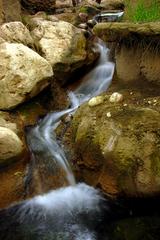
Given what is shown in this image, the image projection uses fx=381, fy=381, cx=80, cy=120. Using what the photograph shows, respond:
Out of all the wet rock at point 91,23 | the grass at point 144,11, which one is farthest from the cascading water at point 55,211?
the wet rock at point 91,23

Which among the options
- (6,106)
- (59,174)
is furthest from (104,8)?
(59,174)

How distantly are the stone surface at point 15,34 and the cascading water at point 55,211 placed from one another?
5.97ft

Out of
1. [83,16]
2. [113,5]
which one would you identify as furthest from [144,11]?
[113,5]

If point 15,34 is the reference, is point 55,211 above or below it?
below

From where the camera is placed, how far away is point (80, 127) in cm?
508

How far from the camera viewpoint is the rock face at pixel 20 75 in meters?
5.84

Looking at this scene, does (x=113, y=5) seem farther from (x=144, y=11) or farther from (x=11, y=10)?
(x=144, y=11)

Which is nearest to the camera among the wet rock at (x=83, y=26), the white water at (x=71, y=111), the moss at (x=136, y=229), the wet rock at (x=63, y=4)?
the moss at (x=136, y=229)

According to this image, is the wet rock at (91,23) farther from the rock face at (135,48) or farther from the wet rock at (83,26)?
the rock face at (135,48)

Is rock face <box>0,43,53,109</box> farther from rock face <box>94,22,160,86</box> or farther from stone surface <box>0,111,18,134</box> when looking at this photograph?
rock face <box>94,22,160,86</box>

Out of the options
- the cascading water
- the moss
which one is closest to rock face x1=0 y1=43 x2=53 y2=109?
the cascading water

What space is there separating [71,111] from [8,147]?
5.47 feet

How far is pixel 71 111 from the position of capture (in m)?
6.27

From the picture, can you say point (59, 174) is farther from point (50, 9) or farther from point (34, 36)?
point (50, 9)
